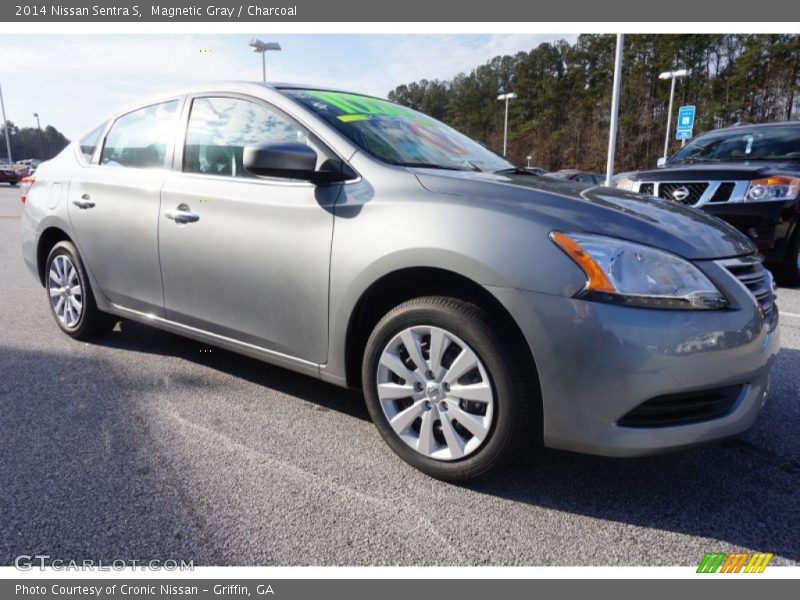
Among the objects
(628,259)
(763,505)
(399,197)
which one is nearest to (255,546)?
(399,197)

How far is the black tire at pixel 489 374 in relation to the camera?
6.77 ft

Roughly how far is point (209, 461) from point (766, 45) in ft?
160

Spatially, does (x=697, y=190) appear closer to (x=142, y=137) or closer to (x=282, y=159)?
(x=282, y=159)

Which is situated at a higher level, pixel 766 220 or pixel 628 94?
pixel 628 94

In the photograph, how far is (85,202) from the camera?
3.63m

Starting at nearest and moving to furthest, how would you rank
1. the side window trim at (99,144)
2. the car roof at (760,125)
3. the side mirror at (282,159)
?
1. the side mirror at (282,159)
2. the side window trim at (99,144)
3. the car roof at (760,125)

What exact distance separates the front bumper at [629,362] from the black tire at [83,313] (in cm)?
294

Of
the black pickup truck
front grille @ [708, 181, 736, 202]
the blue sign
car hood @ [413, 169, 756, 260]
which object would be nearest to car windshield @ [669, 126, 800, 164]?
the black pickup truck

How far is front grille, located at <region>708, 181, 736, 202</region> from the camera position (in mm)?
5695

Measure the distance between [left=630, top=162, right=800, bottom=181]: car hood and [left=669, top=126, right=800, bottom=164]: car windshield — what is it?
1.21 ft

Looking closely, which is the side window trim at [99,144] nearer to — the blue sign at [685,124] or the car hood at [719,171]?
the car hood at [719,171]

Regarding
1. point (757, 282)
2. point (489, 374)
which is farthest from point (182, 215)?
point (757, 282)

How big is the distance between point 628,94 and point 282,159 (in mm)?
52460

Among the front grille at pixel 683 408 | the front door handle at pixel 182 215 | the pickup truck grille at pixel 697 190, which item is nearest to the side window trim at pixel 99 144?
the front door handle at pixel 182 215
